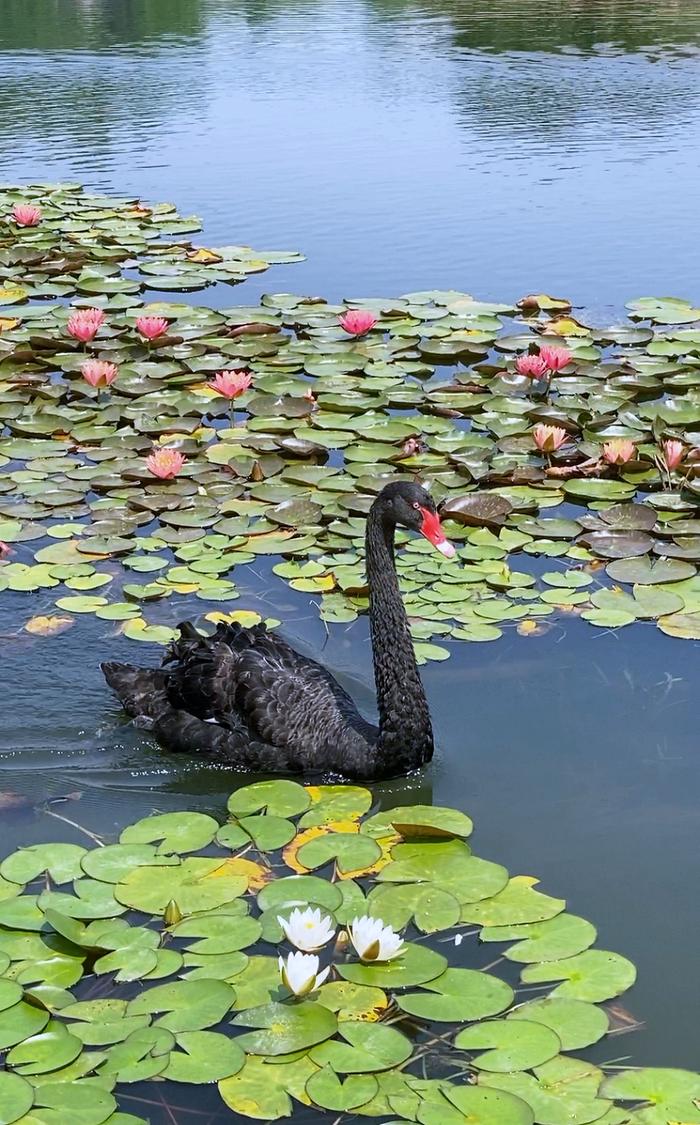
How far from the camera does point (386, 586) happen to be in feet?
15.4

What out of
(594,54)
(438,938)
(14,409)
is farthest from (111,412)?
(594,54)

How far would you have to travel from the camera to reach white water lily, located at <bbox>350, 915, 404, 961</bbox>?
11.5 feet

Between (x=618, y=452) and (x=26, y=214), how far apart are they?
21.3 feet

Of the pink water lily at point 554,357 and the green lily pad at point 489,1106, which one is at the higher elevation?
the pink water lily at point 554,357

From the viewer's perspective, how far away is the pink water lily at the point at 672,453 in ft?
21.3

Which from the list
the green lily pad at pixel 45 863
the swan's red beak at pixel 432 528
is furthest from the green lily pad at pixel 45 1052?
the swan's red beak at pixel 432 528

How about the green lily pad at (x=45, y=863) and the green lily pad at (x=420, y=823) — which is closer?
the green lily pad at (x=45, y=863)

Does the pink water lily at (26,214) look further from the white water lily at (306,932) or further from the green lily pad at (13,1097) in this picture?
the green lily pad at (13,1097)

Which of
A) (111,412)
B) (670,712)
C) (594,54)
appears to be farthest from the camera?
(594,54)

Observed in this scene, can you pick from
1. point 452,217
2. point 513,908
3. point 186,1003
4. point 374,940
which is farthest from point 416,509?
point 452,217

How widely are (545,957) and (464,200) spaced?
10192 mm

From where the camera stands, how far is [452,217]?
12195 mm

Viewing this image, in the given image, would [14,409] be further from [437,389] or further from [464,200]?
[464,200]

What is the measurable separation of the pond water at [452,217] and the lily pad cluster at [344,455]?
0.27m
